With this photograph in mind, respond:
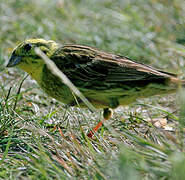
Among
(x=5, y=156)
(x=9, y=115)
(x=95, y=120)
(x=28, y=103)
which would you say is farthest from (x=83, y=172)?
(x=28, y=103)

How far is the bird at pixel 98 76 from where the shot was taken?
358 centimetres

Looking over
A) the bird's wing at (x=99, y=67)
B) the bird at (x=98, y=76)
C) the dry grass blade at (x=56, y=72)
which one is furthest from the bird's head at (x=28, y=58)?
the dry grass blade at (x=56, y=72)

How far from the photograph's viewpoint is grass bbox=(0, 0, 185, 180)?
2.60 m

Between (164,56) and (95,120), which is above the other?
(164,56)

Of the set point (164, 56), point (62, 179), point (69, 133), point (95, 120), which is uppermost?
point (164, 56)

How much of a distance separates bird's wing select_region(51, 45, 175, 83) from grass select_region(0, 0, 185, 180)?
0.31 meters

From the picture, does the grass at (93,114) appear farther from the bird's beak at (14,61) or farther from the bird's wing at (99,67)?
the bird's wing at (99,67)

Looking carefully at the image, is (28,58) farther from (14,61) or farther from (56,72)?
(56,72)

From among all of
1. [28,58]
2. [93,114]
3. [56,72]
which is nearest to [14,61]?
[28,58]

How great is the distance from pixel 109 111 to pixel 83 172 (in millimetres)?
1442

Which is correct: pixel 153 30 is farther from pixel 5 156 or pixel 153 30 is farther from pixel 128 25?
pixel 5 156

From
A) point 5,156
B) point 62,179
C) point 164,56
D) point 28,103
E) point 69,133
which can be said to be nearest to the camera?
point 62,179

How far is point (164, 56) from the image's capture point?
614cm

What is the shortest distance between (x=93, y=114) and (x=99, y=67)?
2.50 feet
